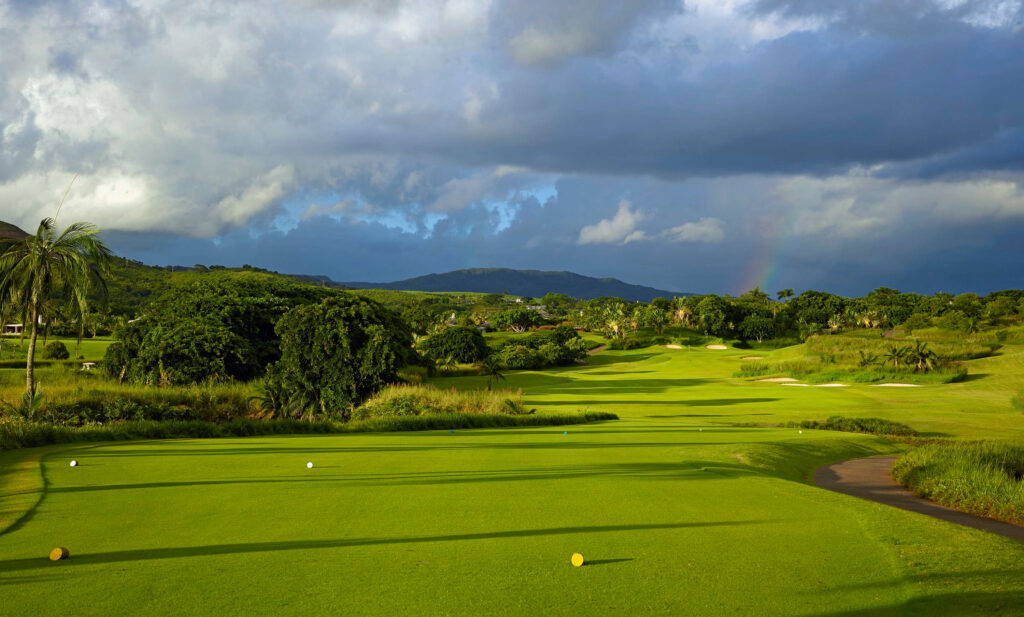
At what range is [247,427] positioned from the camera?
1698 cm

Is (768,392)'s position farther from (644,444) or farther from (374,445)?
(374,445)

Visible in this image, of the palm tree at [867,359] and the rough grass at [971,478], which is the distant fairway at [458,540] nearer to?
the rough grass at [971,478]

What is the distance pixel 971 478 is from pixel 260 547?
1243 cm

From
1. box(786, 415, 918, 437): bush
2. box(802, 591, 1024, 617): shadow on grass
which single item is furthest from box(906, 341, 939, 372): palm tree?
box(802, 591, 1024, 617): shadow on grass

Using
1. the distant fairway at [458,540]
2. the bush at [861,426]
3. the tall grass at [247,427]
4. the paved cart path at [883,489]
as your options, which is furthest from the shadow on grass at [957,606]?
the bush at [861,426]

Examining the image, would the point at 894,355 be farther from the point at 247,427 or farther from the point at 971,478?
the point at 247,427

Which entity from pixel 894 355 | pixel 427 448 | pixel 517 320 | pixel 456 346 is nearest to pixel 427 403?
pixel 427 448

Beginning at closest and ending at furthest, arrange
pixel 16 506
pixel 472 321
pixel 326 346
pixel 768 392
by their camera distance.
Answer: pixel 16 506 < pixel 326 346 < pixel 768 392 < pixel 472 321

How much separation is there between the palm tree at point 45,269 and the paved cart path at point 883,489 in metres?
19.9

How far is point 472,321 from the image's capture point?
128875 millimetres

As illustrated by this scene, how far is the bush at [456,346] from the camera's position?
238 ft

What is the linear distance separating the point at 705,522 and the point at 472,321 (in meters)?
122

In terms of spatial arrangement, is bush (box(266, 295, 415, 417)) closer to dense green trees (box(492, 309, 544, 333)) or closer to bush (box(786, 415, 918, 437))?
bush (box(786, 415, 918, 437))

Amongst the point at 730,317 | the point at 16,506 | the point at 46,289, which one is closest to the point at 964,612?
the point at 16,506
